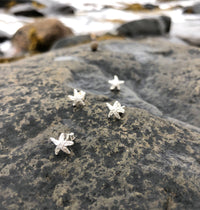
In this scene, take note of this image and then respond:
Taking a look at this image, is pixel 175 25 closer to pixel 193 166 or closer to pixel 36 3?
pixel 36 3

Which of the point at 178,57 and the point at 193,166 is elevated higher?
the point at 178,57

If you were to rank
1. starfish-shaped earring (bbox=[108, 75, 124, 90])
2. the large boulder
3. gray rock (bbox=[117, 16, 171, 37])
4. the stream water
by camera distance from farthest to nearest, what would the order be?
the stream water, gray rock (bbox=[117, 16, 171, 37]), the large boulder, starfish-shaped earring (bbox=[108, 75, 124, 90])

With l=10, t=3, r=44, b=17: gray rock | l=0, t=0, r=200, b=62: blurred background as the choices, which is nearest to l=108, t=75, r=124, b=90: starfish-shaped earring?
l=0, t=0, r=200, b=62: blurred background

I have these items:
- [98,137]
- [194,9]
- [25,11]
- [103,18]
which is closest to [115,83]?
[98,137]

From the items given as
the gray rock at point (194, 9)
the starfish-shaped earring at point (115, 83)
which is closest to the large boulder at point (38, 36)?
the starfish-shaped earring at point (115, 83)

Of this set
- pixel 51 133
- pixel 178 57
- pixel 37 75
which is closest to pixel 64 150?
pixel 51 133

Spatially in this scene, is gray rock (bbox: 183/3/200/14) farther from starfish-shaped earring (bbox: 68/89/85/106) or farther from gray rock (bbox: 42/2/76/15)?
starfish-shaped earring (bbox: 68/89/85/106)
